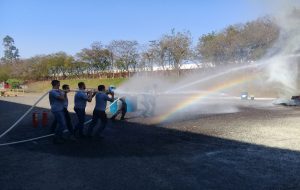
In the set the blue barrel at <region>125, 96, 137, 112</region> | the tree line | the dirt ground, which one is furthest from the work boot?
the tree line

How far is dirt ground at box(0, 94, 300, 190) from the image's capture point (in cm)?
765

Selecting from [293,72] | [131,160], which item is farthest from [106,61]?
[131,160]

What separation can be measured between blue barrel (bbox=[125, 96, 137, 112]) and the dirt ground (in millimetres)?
5261

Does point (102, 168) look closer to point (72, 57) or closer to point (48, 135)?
point (48, 135)

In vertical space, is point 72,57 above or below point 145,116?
above

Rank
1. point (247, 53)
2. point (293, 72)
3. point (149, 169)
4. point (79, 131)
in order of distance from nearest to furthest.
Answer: point (149, 169) → point (79, 131) → point (293, 72) → point (247, 53)

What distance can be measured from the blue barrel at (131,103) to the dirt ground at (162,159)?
5.26 meters

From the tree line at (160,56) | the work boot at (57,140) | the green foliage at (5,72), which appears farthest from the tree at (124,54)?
the work boot at (57,140)

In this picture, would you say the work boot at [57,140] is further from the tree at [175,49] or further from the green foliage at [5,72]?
the green foliage at [5,72]

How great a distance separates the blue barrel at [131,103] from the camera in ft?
68.4

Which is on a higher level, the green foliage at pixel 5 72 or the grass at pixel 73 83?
the green foliage at pixel 5 72

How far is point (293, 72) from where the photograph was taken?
3712 centimetres

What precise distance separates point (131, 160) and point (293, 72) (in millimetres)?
31267

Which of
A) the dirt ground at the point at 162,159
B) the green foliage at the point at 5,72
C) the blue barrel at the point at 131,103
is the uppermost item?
the green foliage at the point at 5,72
